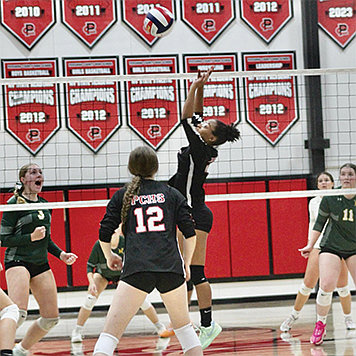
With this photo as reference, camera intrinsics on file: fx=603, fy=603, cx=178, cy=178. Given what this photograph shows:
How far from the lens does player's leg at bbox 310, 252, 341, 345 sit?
519 cm

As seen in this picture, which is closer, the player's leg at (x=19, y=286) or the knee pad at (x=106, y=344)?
the knee pad at (x=106, y=344)

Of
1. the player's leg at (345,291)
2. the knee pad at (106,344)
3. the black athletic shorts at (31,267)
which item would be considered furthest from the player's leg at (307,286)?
the knee pad at (106,344)

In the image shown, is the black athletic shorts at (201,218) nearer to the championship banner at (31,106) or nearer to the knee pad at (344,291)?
the knee pad at (344,291)

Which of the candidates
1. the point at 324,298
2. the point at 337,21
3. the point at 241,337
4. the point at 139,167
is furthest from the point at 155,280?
the point at 337,21

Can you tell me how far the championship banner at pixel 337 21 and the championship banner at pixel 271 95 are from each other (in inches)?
24.6

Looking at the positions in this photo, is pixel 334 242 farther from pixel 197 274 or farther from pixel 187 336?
pixel 187 336

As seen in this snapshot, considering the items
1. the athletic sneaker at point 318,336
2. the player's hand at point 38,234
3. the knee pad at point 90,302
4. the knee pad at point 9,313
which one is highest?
the player's hand at point 38,234

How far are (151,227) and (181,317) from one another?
536 millimetres

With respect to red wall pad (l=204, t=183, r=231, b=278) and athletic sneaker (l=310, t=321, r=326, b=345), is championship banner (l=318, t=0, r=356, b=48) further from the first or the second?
athletic sneaker (l=310, t=321, r=326, b=345)

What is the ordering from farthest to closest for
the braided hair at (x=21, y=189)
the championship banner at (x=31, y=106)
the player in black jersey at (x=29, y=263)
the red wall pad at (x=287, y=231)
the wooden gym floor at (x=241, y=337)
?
the red wall pad at (x=287, y=231), the championship banner at (x=31, y=106), the wooden gym floor at (x=241, y=337), the braided hair at (x=21, y=189), the player in black jersey at (x=29, y=263)

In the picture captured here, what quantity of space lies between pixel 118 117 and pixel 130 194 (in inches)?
184

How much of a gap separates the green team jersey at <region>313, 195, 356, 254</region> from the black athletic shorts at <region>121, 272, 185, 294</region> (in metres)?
2.31

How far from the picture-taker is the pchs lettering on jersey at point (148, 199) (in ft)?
11.3

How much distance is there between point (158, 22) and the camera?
555 cm
